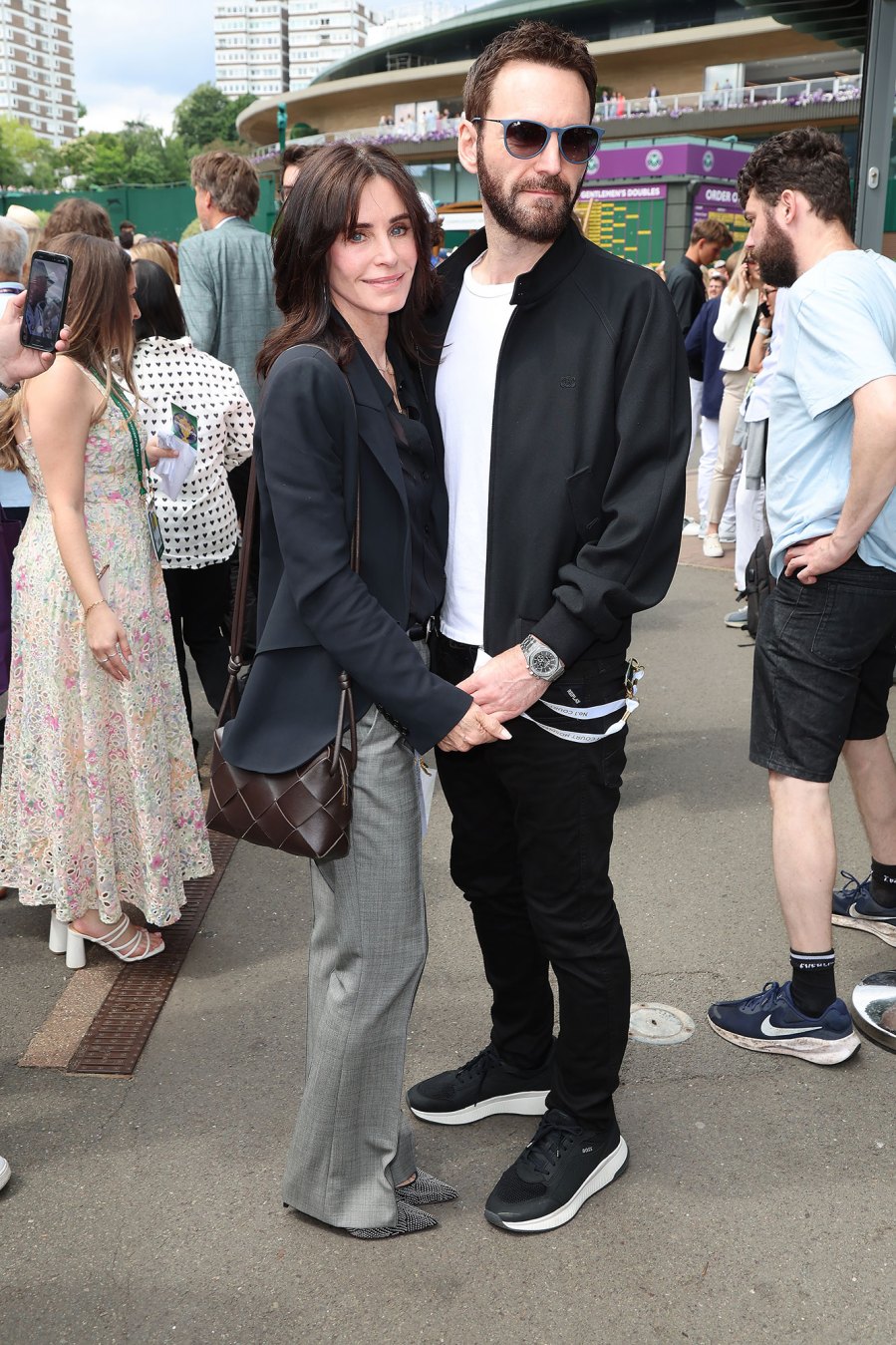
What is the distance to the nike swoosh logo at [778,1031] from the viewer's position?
3148 millimetres

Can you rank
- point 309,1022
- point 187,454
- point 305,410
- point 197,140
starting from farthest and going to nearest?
point 197,140 < point 187,454 < point 309,1022 < point 305,410

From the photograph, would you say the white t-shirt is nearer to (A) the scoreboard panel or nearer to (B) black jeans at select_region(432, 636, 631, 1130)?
(B) black jeans at select_region(432, 636, 631, 1130)

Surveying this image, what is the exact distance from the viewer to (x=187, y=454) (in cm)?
441

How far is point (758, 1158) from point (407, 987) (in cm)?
98

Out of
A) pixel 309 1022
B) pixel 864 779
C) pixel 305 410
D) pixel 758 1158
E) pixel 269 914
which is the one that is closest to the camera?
pixel 305 410

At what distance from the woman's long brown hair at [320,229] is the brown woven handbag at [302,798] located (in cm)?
25

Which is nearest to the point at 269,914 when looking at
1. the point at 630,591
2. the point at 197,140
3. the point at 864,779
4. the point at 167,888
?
the point at 167,888

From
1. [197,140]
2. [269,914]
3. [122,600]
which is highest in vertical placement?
[197,140]

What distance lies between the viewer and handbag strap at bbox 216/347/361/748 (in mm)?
2168

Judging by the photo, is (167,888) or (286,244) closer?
(286,244)

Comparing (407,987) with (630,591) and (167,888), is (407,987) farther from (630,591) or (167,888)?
(167,888)

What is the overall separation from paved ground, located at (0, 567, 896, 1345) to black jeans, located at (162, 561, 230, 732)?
139 cm

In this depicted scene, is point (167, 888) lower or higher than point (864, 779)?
lower

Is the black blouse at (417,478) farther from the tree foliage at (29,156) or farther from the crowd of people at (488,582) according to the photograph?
the tree foliage at (29,156)
